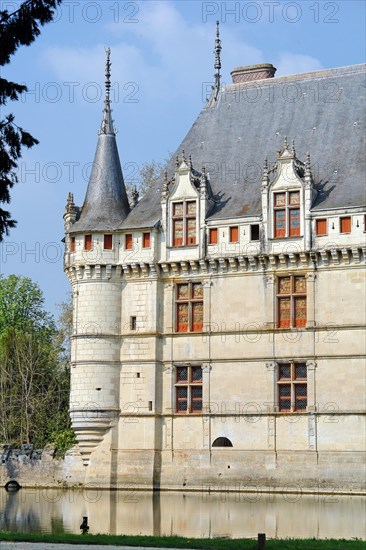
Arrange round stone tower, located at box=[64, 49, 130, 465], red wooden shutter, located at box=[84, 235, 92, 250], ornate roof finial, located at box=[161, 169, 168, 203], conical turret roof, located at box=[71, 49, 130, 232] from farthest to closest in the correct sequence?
conical turret roof, located at box=[71, 49, 130, 232] → red wooden shutter, located at box=[84, 235, 92, 250] → ornate roof finial, located at box=[161, 169, 168, 203] → round stone tower, located at box=[64, 49, 130, 465]

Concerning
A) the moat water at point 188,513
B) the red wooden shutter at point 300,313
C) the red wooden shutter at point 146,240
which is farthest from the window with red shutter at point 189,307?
the moat water at point 188,513

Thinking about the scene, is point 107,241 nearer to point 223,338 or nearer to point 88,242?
point 88,242

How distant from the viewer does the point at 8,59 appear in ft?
61.9

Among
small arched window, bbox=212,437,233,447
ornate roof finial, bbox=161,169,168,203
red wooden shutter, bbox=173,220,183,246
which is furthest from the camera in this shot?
ornate roof finial, bbox=161,169,168,203

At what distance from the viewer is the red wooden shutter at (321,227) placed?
1465 inches

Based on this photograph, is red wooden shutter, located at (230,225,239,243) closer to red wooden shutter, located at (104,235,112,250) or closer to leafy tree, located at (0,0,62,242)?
red wooden shutter, located at (104,235,112,250)

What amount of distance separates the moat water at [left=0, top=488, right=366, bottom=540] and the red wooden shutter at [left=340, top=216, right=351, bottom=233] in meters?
7.98

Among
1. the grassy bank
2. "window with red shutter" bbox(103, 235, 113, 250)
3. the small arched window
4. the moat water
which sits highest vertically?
"window with red shutter" bbox(103, 235, 113, 250)

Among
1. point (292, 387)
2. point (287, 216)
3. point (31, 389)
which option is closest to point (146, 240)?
point (287, 216)

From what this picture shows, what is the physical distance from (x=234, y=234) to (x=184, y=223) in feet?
6.02

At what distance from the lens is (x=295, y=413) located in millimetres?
36875

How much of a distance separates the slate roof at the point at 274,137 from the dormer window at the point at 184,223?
2.22 ft

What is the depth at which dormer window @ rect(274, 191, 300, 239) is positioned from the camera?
3772cm

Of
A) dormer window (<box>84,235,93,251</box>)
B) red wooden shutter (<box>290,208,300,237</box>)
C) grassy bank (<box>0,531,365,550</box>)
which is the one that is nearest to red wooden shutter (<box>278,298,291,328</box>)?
red wooden shutter (<box>290,208,300,237</box>)
